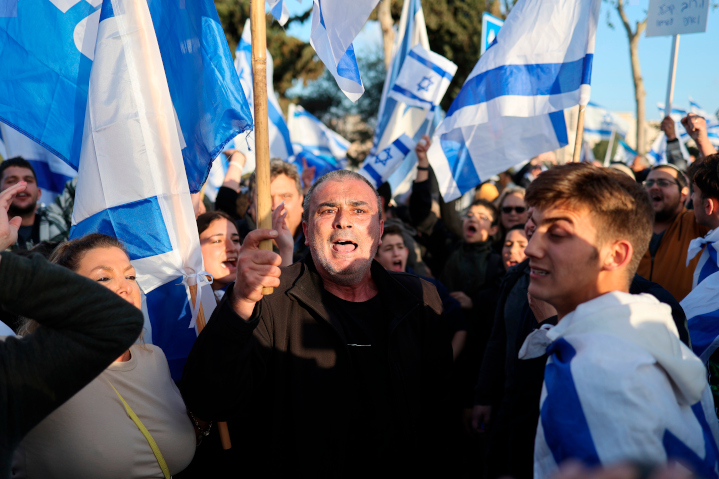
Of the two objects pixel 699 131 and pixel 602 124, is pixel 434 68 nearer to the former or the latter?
pixel 699 131

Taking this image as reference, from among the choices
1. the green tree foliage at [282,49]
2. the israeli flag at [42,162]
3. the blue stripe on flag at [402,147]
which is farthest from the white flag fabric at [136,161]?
the green tree foliage at [282,49]

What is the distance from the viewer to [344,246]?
2734 millimetres

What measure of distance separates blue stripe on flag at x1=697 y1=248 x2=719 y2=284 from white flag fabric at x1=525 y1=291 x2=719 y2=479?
1.70 metres

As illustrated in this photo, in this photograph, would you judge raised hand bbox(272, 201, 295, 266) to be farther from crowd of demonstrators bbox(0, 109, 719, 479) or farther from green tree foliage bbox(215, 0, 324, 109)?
green tree foliage bbox(215, 0, 324, 109)

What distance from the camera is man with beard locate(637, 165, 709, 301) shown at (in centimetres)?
371

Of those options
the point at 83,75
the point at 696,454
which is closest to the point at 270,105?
the point at 83,75

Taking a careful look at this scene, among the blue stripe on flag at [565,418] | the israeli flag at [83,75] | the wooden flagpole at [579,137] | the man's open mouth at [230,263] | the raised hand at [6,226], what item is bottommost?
the man's open mouth at [230,263]

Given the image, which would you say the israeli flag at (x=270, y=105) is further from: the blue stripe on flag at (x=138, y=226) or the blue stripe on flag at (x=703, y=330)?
the blue stripe on flag at (x=703, y=330)

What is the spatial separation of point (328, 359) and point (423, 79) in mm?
4791

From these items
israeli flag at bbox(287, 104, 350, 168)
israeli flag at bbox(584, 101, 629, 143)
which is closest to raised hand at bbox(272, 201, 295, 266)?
israeli flag at bbox(287, 104, 350, 168)

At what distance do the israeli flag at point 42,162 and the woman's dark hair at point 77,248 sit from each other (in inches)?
121

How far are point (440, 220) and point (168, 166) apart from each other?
3.55 metres

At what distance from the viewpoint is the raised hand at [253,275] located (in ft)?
6.84

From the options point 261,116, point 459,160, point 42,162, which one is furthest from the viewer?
point 42,162
